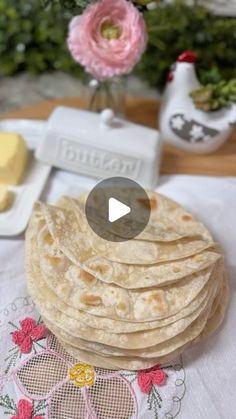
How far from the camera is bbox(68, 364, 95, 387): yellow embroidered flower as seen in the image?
2.65 ft

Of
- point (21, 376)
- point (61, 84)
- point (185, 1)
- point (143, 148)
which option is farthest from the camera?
point (61, 84)

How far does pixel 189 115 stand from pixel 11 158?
0.43 metres

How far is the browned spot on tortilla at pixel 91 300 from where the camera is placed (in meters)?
0.82

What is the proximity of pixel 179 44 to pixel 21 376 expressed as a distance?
1.01 meters

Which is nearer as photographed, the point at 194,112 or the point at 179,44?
the point at 194,112

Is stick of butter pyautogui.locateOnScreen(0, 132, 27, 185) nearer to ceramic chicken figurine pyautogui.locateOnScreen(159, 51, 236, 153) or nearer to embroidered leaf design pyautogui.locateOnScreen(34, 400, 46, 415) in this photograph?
ceramic chicken figurine pyautogui.locateOnScreen(159, 51, 236, 153)

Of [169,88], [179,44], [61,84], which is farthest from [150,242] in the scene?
[61,84]

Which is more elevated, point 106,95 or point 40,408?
point 106,95

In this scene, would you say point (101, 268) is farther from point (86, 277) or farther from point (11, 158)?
point (11, 158)

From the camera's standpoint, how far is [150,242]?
0.90m

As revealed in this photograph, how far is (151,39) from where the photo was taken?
1269 millimetres

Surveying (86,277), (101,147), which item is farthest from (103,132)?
(86,277)

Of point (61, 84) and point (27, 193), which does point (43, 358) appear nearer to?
point (27, 193)

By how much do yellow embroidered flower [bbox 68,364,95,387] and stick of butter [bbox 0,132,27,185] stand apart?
48 centimetres
